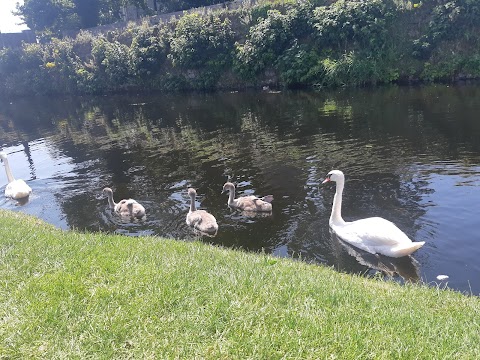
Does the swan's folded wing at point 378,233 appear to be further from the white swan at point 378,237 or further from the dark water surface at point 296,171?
the dark water surface at point 296,171

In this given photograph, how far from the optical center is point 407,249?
9398 millimetres

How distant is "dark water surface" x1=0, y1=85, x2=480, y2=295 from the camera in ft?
35.7

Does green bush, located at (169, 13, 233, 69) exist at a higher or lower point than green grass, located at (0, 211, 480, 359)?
higher

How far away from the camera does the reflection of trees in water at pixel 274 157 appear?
12562 mm

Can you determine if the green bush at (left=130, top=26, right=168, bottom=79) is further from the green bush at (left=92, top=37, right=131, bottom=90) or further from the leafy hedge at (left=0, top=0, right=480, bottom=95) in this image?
the green bush at (left=92, top=37, right=131, bottom=90)

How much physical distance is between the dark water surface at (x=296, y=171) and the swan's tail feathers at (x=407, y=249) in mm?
259

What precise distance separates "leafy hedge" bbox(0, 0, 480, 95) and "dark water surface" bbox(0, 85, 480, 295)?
22.1 ft

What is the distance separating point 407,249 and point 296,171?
779 centimetres

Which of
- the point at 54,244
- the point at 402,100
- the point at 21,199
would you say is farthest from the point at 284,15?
the point at 54,244

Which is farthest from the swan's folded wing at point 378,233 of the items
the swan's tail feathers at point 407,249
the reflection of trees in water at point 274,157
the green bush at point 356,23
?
the green bush at point 356,23

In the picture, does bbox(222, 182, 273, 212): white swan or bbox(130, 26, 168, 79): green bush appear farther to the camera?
bbox(130, 26, 168, 79): green bush

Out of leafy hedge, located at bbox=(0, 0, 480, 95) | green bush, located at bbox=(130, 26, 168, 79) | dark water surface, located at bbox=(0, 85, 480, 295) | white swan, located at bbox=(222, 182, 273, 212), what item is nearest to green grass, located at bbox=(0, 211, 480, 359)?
dark water surface, located at bbox=(0, 85, 480, 295)

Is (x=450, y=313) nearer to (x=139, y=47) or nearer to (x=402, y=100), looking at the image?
(x=402, y=100)

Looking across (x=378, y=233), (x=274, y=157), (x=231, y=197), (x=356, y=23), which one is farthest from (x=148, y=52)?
(x=378, y=233)
